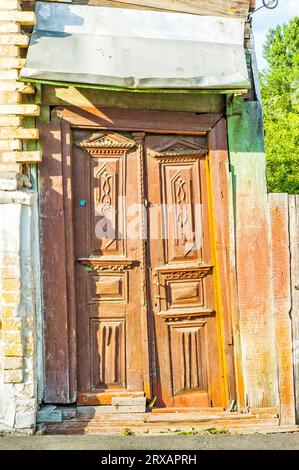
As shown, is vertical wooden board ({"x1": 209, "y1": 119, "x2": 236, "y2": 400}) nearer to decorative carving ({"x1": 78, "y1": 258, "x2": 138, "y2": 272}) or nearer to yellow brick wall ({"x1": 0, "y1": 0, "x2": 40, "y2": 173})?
decorative carving ({"x1": 78, "y1": 258, "x2": 138, "y2": 272})

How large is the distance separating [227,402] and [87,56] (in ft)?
11.4

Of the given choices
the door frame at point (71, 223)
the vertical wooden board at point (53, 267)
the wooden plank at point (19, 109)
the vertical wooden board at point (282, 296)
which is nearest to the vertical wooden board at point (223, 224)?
the door frame at point (71, 223)

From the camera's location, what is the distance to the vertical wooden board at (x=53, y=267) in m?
4.95

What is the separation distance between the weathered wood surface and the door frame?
1056 mm

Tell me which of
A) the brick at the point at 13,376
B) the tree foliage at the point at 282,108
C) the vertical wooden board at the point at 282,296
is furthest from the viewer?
the tree foliage at the point at 282,108

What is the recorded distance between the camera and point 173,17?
5.31 meters

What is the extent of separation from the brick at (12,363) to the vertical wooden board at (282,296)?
2.36 metres

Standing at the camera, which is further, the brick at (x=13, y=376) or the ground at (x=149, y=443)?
the brick at (x=13, y=376)

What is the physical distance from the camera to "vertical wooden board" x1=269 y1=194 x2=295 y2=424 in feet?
16.6

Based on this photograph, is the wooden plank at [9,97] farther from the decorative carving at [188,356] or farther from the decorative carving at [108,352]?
Result: the decorative carving at [188,356]

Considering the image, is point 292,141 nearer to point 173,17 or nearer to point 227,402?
point 173,17

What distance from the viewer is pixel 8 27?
4.90m

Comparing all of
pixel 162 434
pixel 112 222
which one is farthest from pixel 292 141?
pixel 162 434

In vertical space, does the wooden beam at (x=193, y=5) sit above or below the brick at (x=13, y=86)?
above
